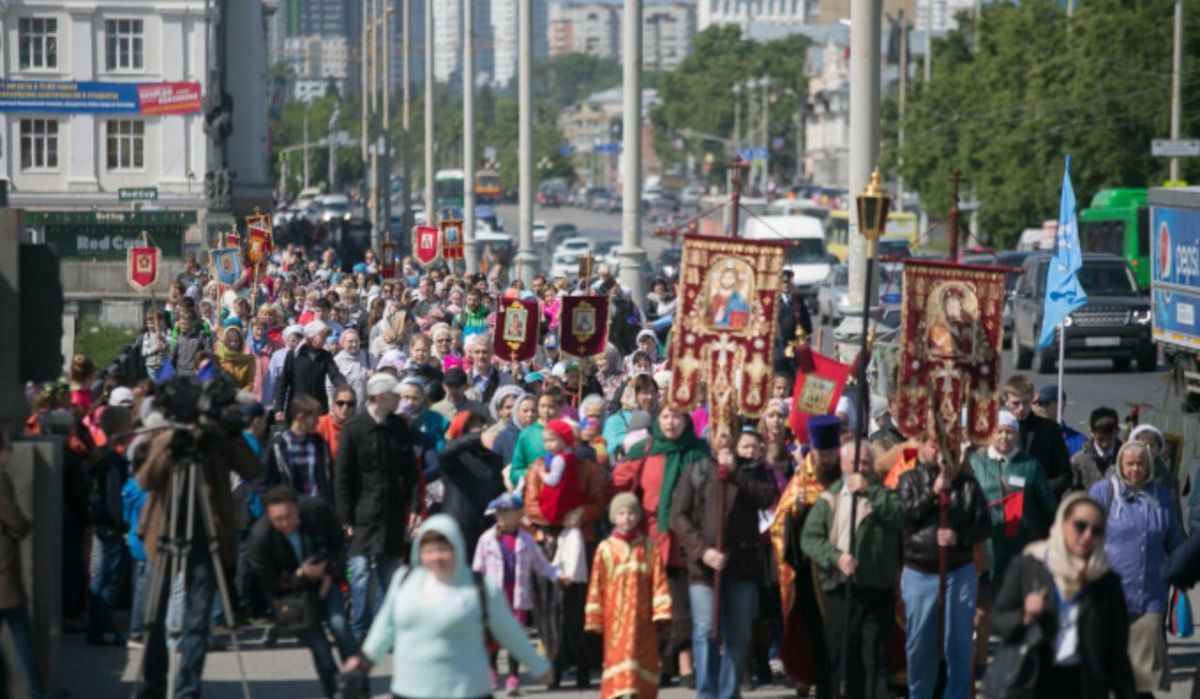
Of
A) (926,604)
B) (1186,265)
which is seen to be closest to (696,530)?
(926,604)

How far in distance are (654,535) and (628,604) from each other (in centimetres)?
66

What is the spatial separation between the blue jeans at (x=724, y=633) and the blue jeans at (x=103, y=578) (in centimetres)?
390

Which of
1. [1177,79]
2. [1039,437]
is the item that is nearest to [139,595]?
[1039,437]

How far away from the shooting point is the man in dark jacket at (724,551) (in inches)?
486

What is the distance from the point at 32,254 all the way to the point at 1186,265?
698 inches

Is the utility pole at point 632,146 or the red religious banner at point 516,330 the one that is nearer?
the red religious banner at point 516,330

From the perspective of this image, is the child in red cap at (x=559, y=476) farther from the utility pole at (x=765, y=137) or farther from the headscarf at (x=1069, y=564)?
the utility pole at (x=765, y=137)

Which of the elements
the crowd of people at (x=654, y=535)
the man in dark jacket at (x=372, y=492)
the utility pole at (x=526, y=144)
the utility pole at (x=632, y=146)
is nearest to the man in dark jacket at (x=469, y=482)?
the crowd of people at (x=654, y=535)

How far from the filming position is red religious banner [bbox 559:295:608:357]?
20484 mm

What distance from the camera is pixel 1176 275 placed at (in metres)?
27.7

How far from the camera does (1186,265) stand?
27.4m

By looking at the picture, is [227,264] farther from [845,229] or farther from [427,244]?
[845,229]

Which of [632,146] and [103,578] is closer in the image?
[103,578]

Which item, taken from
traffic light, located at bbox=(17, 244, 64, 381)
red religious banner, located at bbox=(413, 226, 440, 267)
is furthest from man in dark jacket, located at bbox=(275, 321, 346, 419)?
red religious banner, located at bbox=(413, 226, 440, 267)
